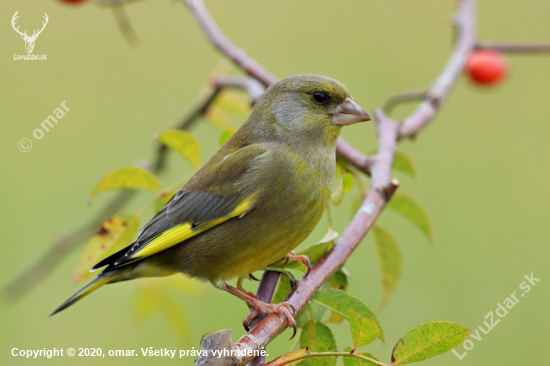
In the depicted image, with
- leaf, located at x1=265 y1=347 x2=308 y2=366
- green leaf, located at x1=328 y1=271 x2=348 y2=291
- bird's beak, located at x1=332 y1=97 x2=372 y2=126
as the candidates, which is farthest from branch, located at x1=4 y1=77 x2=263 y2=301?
leaf, located at x1=265 y1=347 x2=308 y2=366

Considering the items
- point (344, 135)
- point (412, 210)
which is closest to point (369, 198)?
point (412, 210)

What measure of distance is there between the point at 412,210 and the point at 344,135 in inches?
141

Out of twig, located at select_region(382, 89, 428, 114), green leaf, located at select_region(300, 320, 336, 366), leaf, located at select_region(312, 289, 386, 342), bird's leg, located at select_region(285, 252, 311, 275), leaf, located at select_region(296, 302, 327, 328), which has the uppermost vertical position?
twig, located at select_region(382, 89, 428, 114)

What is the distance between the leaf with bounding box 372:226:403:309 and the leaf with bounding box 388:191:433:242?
140mm

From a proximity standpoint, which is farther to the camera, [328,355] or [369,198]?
[369,198]

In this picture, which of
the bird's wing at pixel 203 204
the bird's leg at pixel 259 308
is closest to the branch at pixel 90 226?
the bird's wing at pixel 203 204

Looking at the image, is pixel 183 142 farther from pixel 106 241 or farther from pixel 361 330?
pixel 361 330

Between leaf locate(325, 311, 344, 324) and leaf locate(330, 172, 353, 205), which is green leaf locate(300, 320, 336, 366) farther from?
leaf locate(330, 172, 353, 205)

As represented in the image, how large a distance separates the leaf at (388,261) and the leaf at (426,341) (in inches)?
42.3

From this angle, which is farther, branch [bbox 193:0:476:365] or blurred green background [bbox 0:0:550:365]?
blurred green background [bbox 0:0:550:365]

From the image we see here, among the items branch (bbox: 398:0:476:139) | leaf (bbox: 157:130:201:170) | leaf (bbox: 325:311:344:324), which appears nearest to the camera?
leaf (bbox: 325:311:344:324)

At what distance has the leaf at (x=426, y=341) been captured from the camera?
66.8 inches

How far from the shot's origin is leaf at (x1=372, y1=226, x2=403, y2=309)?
111 inches

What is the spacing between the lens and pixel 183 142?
2.71 m
